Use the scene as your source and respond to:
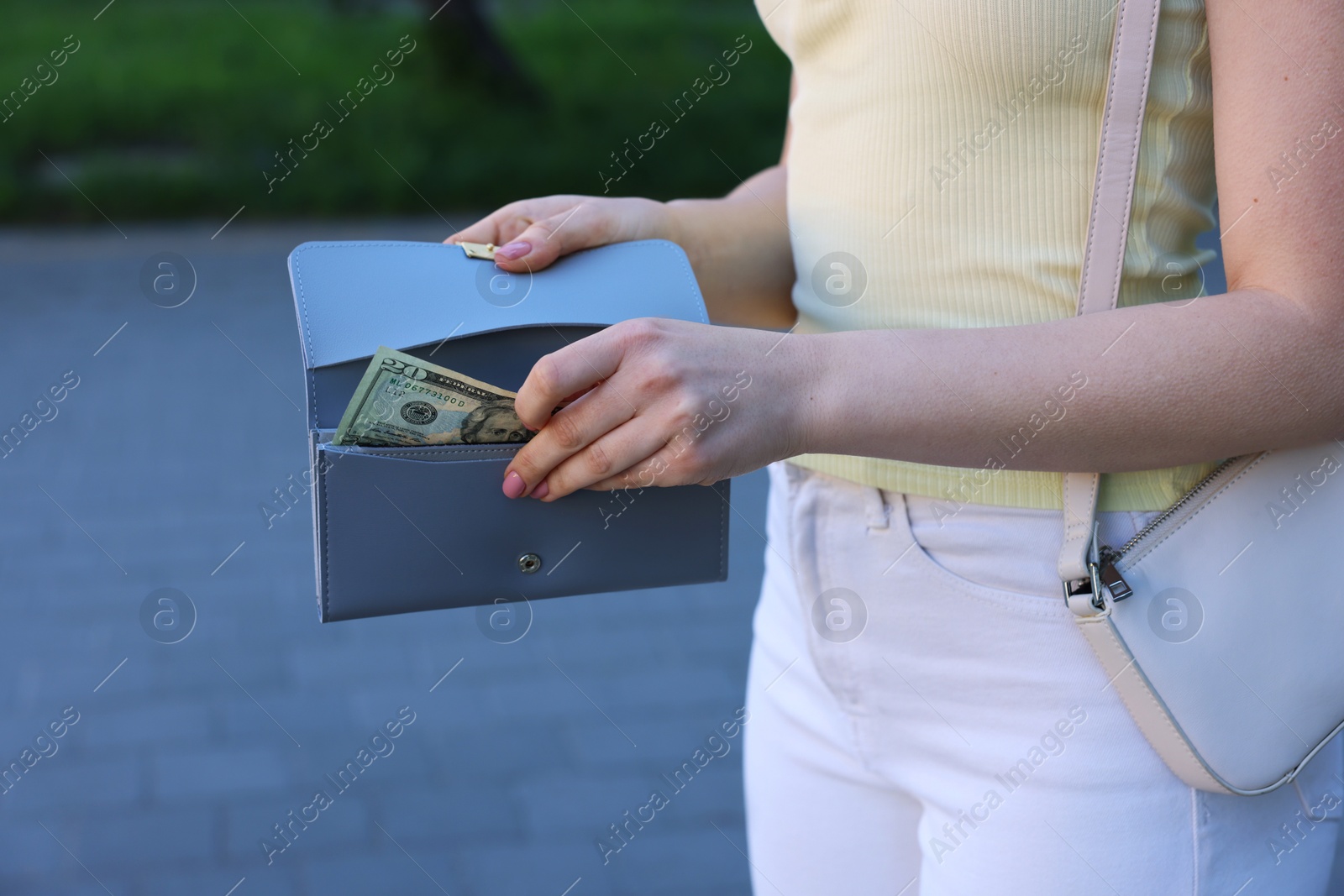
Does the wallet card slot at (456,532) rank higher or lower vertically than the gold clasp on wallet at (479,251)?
lower

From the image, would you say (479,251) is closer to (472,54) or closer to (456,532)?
(456,532)

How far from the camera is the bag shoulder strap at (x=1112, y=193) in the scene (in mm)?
1014

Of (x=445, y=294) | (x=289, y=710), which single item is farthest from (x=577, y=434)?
(x=289, y=710)

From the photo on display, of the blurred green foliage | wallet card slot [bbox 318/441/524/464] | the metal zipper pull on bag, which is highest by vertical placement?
the blurred green foliage

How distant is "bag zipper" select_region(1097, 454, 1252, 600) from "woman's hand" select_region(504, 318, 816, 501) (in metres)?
0.31

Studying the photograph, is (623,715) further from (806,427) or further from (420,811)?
(806,427)

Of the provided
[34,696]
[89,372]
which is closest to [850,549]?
[34,696]

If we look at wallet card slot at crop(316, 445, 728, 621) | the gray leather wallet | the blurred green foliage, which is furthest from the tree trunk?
wallet card slot at crop(316, 445, 728, 621)

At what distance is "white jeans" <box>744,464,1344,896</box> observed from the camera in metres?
1.10

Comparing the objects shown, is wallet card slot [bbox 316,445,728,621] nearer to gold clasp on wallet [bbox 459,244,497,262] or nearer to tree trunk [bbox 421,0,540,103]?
gold clasp on wallet [bbox 459,244,497,262]

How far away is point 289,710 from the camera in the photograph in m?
3.52

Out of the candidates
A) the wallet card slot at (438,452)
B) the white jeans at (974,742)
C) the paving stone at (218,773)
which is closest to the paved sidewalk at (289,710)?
the paving stone at (218,773)

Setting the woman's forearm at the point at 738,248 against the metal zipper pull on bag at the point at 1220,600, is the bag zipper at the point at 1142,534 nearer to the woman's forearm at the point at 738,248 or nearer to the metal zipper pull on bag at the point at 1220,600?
the metal zipper pull on bag at the point at 1220,600

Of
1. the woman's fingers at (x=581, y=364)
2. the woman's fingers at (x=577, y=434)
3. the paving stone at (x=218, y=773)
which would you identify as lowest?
the paving stone at (x=218, y=773)
